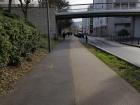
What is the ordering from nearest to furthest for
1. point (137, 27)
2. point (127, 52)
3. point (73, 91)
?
point (73, 91) → point (127, 52) → point (137, 27)

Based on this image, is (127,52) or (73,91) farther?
(127,52)

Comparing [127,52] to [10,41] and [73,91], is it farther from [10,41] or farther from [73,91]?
[73,91]

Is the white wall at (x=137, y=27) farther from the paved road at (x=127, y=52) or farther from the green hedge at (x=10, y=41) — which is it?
the green hedge at (x=10, y=41)

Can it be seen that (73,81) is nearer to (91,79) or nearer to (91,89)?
(91,79)

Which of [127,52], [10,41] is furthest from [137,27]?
[10,41]

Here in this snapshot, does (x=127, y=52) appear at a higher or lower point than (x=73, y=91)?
lower

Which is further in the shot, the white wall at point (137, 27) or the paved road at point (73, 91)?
the white wall at point (137, 27)

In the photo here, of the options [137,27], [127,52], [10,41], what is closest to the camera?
[10,41]

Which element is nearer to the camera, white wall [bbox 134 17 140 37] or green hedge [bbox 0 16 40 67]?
green hedge [bbox 0 16 40 67]

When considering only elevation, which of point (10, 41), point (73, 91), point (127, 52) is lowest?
point (127, 52)

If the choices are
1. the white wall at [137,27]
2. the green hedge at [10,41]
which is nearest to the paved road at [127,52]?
the green hedge at [10,41]

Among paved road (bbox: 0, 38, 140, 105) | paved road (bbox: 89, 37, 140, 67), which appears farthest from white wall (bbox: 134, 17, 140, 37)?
paved road (bbox: 0, 38, 140, 105)

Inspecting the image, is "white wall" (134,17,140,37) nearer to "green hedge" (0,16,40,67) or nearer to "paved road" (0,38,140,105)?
"green hedge" (0,16,40,67)

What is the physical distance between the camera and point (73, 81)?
441 inches
